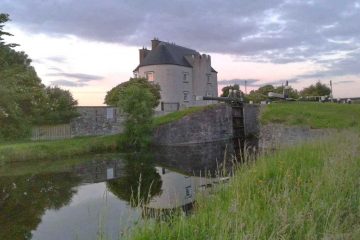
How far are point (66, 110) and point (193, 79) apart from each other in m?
23.3

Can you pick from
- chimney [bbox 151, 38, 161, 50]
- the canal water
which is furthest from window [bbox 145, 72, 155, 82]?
the canal water

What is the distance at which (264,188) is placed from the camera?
6262 millimetres

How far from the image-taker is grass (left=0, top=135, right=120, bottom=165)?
21.2 m

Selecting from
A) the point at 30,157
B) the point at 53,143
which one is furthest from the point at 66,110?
the point at 30,157

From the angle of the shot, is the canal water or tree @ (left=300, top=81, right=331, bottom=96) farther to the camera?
tree @ (left=300, top=81, right=331, bottom=96)

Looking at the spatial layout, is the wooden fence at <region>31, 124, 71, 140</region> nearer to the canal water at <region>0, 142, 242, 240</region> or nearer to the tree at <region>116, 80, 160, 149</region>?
the tree at <region>116, 80, 160, 149</region>

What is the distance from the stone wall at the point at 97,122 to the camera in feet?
95.1

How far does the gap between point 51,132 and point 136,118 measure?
6.30 meters

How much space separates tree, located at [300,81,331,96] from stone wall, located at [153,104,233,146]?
3254 cm

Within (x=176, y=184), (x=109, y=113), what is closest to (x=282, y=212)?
(x=176, y=184)

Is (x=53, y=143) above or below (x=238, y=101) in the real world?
below

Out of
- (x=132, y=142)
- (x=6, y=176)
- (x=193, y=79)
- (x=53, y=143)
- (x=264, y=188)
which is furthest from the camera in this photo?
(x=193, y=79)

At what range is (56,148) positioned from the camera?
23.5m

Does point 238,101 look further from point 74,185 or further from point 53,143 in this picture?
point 74,185
